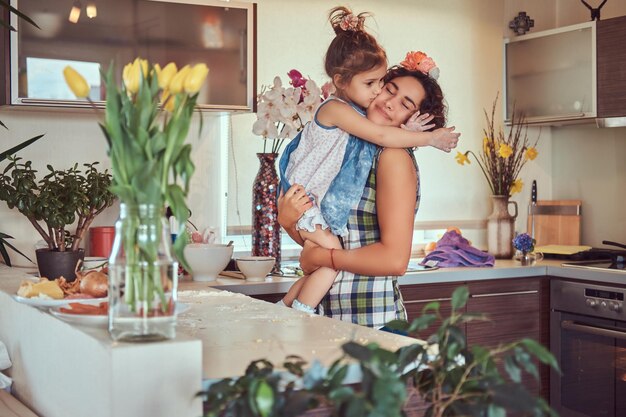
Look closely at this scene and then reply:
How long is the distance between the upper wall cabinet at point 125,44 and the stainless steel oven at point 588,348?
1.65 metres

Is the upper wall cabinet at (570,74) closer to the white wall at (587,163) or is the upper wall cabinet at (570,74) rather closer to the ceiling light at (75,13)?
the white wall at (587,163)

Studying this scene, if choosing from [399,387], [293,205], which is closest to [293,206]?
[293,205]

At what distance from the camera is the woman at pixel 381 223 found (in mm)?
2334

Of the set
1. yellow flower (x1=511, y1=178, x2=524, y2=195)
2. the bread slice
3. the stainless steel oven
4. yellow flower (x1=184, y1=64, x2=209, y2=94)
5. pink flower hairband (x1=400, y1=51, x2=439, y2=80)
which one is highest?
pink flower hairband (x1=400, y1=51, x2=439, y2=80)

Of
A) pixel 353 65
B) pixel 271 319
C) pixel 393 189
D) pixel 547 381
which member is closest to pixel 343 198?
pixel 393 189

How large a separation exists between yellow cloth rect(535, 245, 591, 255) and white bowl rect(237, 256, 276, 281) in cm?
163

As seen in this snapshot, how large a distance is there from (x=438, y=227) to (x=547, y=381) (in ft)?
3.28

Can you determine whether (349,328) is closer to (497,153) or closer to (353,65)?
(353,65)

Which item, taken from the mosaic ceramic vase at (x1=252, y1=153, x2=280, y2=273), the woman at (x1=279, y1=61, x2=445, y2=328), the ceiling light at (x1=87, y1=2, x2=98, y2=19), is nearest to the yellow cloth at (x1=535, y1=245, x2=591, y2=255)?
the mosaic ceramic vase at (x1=252, y1=153, x2=280, y2=273)

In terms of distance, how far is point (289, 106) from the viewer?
11.7 feet

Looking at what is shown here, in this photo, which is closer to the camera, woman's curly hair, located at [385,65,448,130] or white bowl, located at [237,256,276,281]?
woman's curly hair, located at [385,65,448,130]

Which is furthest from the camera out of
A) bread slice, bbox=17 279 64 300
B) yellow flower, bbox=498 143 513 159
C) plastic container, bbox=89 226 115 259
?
yellow flower, bbox=498 143 513 159

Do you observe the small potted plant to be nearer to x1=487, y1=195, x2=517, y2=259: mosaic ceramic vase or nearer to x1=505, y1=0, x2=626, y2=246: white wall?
x1=487, y1=195, x2=517, y2=259: mosaic ceramic vase

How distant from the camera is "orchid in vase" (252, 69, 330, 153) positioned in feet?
11.7
